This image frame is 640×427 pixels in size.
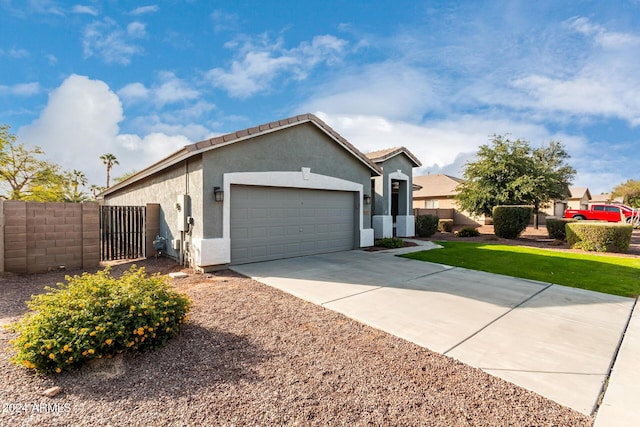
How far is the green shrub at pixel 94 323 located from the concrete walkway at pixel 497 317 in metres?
2.59

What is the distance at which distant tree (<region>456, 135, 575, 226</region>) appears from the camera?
63.2 feet

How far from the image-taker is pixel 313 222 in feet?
33.6

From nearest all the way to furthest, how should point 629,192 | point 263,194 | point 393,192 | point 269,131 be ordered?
point 269,131, point 263,194, point 393,192, point 629,192

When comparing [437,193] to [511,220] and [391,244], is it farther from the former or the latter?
[391,244]

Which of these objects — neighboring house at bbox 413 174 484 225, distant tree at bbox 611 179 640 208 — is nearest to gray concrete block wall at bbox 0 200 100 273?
neighboring house at bbox 413 174 484 225

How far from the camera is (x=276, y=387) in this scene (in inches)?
110

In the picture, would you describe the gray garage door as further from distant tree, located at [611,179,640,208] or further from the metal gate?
distant tree, located at [611,179,640,208]

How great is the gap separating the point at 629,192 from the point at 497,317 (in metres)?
53.9

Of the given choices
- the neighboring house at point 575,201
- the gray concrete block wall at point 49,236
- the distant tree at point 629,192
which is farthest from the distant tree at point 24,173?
the distant tree at point 629,192

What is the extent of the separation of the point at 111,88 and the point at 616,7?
731 inches

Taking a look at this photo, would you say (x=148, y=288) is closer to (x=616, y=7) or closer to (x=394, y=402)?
(x=394, y=402)

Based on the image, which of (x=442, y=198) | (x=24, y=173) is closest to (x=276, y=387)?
(x=24, y=173)

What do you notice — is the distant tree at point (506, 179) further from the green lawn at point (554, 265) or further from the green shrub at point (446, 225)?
the green lawn at point (554, 265)

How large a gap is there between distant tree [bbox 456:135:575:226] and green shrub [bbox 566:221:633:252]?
6.84 meters
